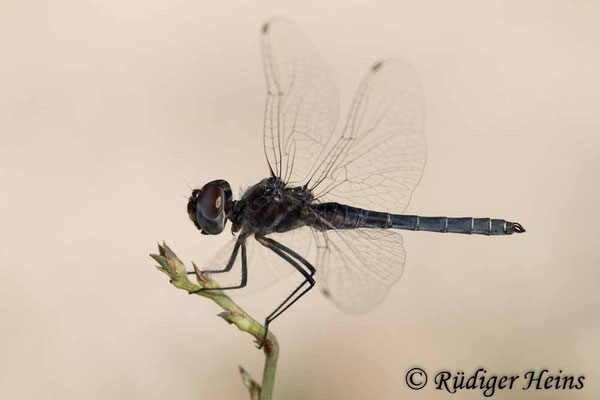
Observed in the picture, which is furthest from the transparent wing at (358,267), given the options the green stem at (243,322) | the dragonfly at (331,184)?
the green stem at (243,322)

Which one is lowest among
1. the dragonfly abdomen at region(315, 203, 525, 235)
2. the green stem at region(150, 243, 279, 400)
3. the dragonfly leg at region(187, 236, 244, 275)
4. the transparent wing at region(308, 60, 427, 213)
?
the green stem at region(150, 243, 279, 400)

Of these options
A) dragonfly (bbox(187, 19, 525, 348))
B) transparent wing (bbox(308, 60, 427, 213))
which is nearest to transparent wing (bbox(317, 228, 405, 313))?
dragonfly (bbox(187, 19, 525, 348))

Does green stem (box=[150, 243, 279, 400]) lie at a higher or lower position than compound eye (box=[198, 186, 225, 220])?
lower

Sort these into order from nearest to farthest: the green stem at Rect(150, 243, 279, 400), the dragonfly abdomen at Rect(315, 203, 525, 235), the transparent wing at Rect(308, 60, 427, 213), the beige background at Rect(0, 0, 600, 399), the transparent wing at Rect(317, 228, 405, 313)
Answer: the green stem at Rect(150, 243, 279, 400), the transparent wing at Rect(317, 228, 405, 313), the dragonfly abdomen at Rect(315, 203, 525, 235), the transparent wing at Rect(308, 60, 427, 213), the beige background at Rect(0, 0, 600, 399)

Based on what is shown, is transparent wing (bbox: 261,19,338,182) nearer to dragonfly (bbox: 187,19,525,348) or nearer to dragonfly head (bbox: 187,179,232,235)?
dragonfly (bbox: 187,19,525,348)

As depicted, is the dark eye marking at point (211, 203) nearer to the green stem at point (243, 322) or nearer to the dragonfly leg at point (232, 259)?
the dragonfly leg at point (232, 259)

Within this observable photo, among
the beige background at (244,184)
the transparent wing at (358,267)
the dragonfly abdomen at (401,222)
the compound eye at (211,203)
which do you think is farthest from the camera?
the beige background at (244,184)

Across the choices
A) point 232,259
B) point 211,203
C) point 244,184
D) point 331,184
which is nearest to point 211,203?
point 211,203

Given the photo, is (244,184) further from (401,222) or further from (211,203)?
(211,203)
